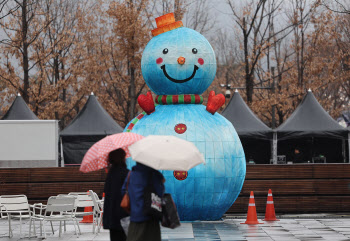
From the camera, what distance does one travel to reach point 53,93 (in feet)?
101

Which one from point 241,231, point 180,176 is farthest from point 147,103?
point 241,231

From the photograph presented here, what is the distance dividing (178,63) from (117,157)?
567 cm

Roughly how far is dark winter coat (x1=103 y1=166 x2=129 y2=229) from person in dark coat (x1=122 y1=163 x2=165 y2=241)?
496 mm

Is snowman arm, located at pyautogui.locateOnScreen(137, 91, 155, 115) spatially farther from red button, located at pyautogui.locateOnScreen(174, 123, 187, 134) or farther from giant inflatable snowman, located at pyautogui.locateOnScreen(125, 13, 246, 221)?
red button, located at pyautogui.locateOnScreen(174, 123, 187, 134)

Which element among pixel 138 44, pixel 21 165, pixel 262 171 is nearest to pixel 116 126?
pixel 138 44

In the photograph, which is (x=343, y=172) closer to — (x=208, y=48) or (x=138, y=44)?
(x=208, y=48)

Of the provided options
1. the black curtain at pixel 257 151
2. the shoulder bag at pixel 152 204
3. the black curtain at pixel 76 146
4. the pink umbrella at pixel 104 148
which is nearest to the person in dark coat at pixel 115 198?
the pink umbrella at pixel 104 148

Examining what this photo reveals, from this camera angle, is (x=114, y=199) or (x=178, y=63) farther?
(x=178, y=63)

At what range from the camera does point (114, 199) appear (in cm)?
700

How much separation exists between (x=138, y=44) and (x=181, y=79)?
1569 cm

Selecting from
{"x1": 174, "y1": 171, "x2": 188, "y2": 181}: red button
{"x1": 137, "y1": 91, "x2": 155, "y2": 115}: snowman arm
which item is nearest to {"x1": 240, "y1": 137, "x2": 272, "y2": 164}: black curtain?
{"x1": 137, "y1": 91, "x2": 155, "y2": 115}: snowman arm

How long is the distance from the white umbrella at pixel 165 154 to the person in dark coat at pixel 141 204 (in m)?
0.18

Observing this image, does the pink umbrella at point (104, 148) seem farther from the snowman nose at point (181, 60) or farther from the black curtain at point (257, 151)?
the black curtain at point (257, 151)

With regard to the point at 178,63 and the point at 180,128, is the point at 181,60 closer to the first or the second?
the point at 178,63
